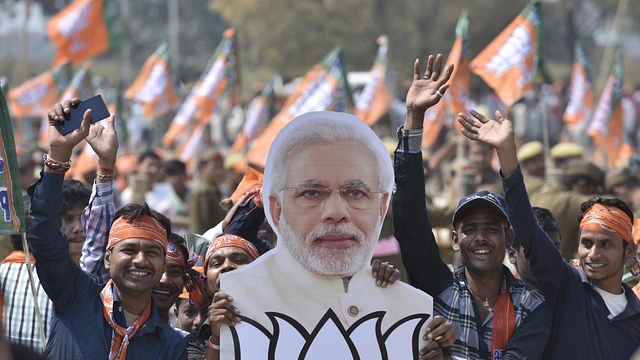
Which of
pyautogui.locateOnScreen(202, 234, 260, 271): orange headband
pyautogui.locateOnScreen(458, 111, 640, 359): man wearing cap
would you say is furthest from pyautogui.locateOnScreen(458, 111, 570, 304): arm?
pyautogui.locateOnScreen(202, 234, 260, 271): orange headband

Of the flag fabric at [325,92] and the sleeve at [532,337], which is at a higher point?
the flag fabric at [325,92]

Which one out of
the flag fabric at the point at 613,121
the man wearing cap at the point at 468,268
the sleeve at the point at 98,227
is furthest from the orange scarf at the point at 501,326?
the flag fabric at the point at 613,121

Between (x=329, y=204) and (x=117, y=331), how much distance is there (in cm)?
112

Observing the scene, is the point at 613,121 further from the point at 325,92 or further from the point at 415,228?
the point at 415,228

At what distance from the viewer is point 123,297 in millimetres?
4891

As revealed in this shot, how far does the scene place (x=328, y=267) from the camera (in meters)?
4.29

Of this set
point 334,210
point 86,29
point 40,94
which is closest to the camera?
point 334,210

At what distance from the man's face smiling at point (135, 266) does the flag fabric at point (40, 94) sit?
1159 centimetres

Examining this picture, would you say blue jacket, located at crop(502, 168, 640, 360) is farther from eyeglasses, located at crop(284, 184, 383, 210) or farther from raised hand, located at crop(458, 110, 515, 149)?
eyeglasses, located at crop(284, 184, 383, 210)

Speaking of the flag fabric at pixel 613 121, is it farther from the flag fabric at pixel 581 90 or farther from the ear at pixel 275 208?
the ear at pixel 275 208

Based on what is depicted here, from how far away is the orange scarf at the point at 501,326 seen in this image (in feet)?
16.1

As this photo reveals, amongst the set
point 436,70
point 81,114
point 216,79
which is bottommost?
point 81,114

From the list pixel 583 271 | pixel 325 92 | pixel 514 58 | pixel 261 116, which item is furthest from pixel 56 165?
pixel 261 116

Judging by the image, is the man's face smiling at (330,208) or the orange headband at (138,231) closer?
the man's face smiling at (330,208)
